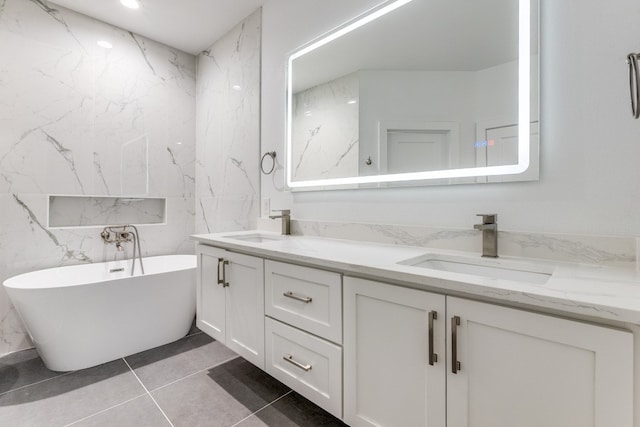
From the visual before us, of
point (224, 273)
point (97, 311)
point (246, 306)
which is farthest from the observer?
point (97, 311)

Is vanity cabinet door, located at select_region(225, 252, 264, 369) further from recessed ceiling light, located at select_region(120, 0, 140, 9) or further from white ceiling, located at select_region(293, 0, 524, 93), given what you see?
recessed ceiling light, located at select_region(120, 0, 140, 9)

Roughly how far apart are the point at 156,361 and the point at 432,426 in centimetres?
186

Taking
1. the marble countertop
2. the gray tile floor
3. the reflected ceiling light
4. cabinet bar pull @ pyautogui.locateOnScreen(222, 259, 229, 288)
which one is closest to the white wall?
the marble countertop

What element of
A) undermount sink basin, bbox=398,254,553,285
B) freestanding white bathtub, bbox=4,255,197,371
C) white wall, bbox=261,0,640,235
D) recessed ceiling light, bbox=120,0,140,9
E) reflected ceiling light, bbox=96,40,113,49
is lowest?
freestanding white bathtub, bbox=4,255,197,371

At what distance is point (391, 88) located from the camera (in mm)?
1540

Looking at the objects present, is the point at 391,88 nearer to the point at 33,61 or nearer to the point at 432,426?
the point at 432,426

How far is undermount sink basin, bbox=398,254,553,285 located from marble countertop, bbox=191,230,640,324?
0.4 inches

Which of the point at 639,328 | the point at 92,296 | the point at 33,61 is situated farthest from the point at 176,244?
the point at 639,328

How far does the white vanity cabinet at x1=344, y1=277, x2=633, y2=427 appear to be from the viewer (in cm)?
62

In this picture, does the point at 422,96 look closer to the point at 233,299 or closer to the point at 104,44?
the point at 233,299

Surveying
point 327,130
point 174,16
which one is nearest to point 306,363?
point 327,130

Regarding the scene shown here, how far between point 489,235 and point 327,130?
1.09 meters

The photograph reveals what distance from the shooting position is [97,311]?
6.30ft

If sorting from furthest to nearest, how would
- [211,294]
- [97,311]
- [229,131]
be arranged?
[229,131] < [97,311] < [211,294]
